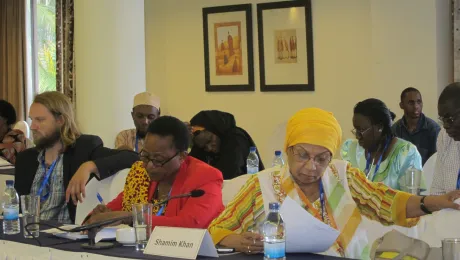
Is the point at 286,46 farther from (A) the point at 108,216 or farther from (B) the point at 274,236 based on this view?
(B) the point at 274,236

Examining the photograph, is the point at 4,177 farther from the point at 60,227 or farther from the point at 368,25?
the point at 368,25

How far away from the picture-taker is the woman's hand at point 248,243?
2.87 meters

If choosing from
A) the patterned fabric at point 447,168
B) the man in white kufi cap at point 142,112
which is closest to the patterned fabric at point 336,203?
the patterned fabric at point 447,168

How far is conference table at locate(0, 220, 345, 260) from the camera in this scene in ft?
9.37

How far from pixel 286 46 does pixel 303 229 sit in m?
6.05

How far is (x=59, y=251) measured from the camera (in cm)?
308

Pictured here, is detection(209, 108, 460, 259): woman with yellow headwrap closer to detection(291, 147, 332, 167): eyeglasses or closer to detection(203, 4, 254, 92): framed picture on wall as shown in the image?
detection(291, 147, 332, 167): eyeglasses

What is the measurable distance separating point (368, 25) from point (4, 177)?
14.1 ft

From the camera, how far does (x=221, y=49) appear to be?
9148 mm

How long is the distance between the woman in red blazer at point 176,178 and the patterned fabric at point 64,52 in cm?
558

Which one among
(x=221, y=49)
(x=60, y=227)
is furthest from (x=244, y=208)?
(x=221, y=49)

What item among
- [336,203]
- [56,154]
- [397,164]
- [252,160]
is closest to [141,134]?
[252,160]

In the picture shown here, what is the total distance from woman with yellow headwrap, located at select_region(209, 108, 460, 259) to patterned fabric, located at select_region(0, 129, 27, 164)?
451 centimetres

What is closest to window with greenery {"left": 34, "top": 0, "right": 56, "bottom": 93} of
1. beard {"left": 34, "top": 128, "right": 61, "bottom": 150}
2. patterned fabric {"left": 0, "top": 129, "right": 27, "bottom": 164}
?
patterned fabric {"left": 0, "top": 129, "right": 27, "bottom": 164}
